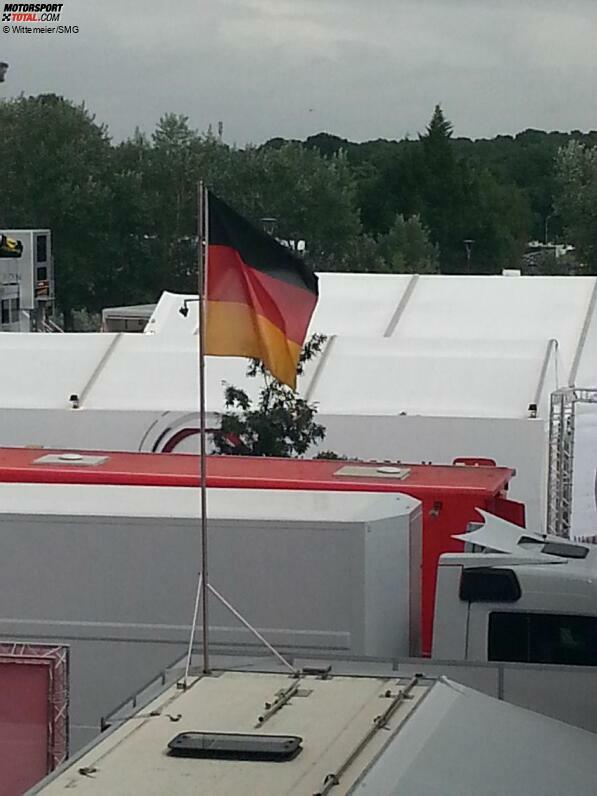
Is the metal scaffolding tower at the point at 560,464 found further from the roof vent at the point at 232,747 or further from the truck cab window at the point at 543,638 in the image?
the roof vent at the point at 232,747

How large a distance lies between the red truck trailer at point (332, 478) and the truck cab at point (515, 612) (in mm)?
1853

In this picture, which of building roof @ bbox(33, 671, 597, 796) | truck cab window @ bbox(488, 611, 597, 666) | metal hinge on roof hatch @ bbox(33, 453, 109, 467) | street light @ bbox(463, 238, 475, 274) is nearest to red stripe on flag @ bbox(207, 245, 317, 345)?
truck cab window @ bbox(488, 611, 597, 666)

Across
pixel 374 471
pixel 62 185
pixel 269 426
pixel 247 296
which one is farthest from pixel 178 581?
pixel 62 185

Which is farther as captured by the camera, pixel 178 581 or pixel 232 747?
pixel 178 581

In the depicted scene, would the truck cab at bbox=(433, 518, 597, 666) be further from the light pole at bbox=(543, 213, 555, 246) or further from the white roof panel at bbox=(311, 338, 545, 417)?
the light pole at bbox=(543, 213, 555, 246)

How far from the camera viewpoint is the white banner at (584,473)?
16672 millimetres

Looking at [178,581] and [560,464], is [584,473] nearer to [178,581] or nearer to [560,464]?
[560,464]

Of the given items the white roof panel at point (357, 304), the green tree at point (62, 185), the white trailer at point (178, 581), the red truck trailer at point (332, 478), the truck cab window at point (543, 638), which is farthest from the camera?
the green tree at point (62, 185)

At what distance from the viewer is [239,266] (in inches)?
287

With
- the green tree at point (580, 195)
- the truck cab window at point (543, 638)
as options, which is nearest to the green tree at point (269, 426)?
the truck cab window at point (543, 638)

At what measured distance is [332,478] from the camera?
417 inches

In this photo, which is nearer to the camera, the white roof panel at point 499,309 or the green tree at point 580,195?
the white roof panel at point 499,309

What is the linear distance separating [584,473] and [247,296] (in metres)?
10.9

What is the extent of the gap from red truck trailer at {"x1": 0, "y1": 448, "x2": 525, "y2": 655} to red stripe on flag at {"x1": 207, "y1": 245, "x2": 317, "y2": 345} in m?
2.77
